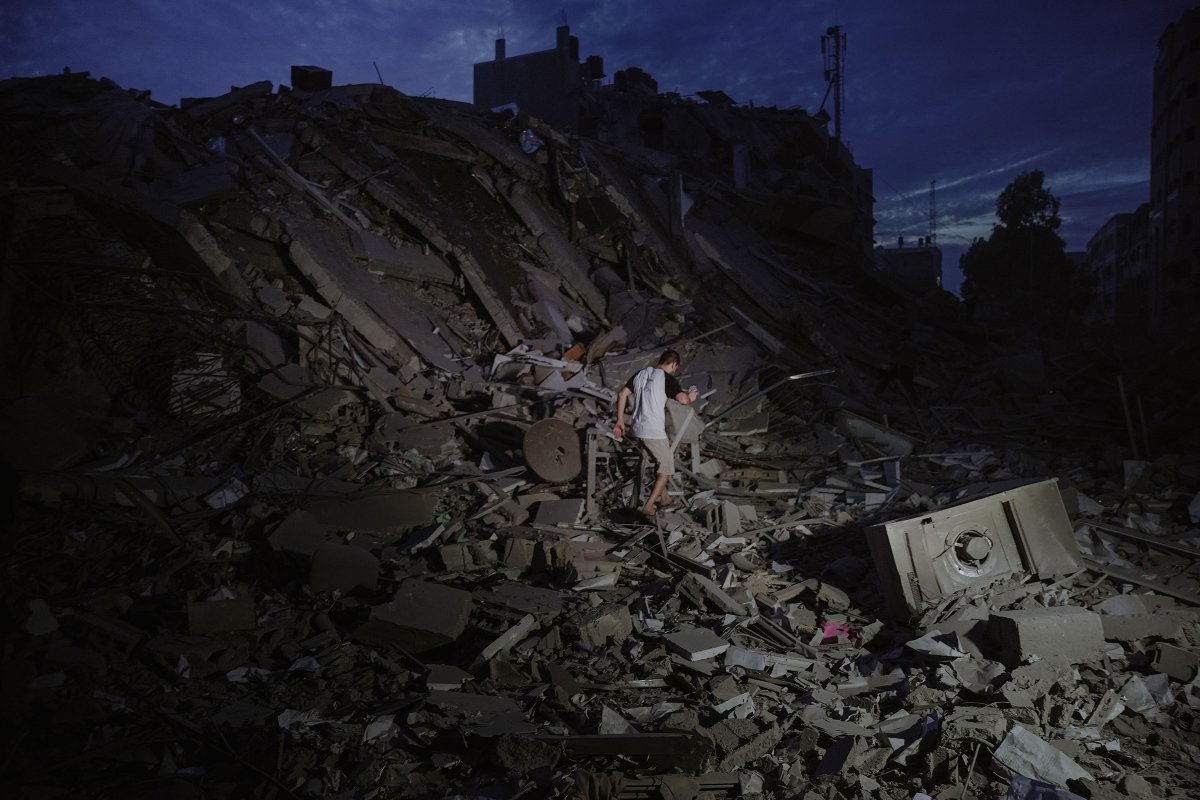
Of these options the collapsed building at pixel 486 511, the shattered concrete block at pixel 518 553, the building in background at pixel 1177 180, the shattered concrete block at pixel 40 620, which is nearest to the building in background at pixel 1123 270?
the building in background at pixel 1177 180

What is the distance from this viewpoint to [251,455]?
265 inches

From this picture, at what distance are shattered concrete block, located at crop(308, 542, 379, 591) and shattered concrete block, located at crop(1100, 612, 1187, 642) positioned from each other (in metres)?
4.93

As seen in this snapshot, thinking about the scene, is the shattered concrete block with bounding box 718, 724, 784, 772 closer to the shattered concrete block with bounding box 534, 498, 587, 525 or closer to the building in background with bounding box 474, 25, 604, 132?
the shattered concrete block with bounding box 534, 498, 587, 525

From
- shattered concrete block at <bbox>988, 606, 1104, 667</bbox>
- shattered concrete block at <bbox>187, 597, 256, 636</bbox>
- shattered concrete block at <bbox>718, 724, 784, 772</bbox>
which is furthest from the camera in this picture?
shattered concrete block at <bbox>187, 597, 256, 636</bbox>

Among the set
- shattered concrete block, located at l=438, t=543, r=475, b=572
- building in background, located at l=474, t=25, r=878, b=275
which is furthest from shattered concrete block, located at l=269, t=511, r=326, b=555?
building in background, located at l=474, t=25, r=878, b=275

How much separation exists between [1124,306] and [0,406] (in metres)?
41.5

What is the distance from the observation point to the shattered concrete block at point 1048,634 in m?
4.19

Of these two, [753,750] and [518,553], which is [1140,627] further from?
[518,553]

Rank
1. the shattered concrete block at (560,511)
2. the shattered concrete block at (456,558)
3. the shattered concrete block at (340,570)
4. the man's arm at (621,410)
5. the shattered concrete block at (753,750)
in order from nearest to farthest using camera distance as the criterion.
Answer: the shattered concrete block at (753,750) < the shattered concrete block at (340,570) < the shattered concrete block at (456,558) < the shattered concrete block at (560,511) < the man's arm at (621,410)

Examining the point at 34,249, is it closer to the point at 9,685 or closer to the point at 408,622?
the point at 9,685

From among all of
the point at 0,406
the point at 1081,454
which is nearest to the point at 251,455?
the point at 0,406

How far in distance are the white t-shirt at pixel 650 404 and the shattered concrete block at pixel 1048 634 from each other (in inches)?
140

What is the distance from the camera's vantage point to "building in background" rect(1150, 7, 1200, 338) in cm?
2738

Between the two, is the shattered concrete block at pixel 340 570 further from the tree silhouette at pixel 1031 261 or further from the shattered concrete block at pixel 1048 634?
the tree silhouette at pixel 1031 261
